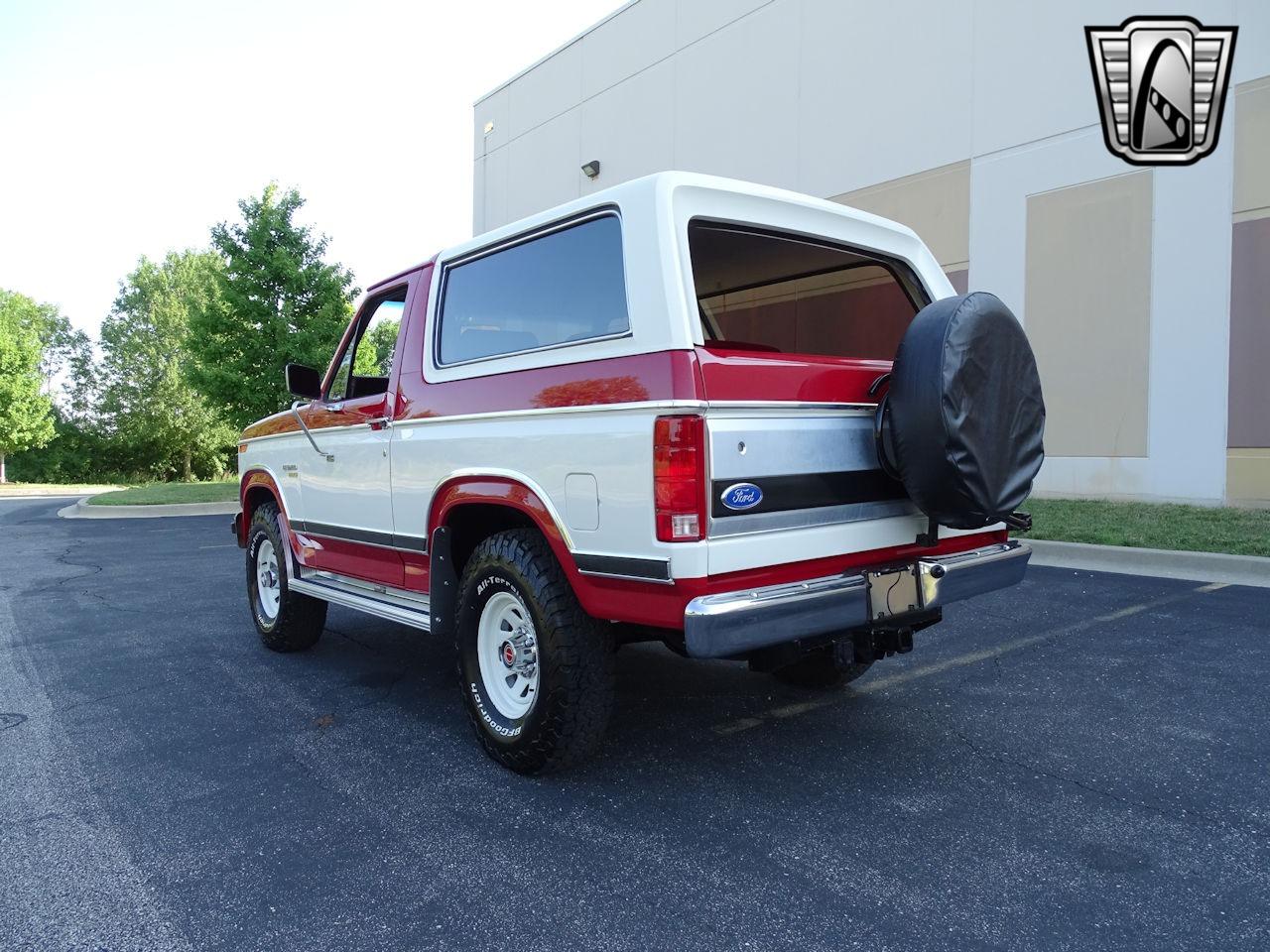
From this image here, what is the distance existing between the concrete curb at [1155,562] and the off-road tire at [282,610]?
6743 millimetres

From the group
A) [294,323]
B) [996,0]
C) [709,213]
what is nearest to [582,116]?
[294,323]

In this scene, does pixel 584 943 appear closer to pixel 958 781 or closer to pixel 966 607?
pixel 958 781

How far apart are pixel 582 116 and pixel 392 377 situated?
19085mm

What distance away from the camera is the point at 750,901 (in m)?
2.46

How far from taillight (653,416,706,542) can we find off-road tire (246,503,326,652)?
3.32 m

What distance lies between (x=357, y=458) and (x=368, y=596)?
0.73 m

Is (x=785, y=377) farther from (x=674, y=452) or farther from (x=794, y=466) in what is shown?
(x=674, y=452)

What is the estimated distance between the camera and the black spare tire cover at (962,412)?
304 cm

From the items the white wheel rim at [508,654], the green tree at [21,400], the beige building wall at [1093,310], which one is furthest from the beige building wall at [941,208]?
the green tree at [21,400]

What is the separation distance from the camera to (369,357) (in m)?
4.66

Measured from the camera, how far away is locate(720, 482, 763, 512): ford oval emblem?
9.29ft

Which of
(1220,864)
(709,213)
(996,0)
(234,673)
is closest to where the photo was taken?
(1220,864)

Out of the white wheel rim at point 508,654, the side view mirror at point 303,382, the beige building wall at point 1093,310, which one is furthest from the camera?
the beige building wall at point 1093,310

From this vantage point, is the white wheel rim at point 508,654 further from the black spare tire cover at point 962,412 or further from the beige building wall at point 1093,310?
the beige building wall at point 1093,310
